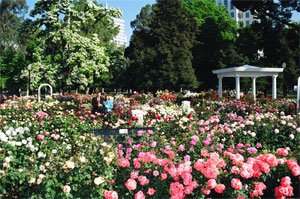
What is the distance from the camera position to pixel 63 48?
20.8 meters

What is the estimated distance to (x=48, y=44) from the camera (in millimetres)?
20812

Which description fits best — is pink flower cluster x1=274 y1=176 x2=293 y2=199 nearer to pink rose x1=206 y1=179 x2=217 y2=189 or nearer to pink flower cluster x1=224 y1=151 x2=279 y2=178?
pink flower cluster x1=224 y1=151 x2=279 y2=178

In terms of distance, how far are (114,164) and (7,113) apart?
25.5 feet

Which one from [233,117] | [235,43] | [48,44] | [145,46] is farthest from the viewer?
[235,43]

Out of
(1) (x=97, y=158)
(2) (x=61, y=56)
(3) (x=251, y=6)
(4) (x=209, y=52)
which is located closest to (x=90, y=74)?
(2) (x=61, y=56)

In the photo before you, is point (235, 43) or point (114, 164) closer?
point (114, 164)

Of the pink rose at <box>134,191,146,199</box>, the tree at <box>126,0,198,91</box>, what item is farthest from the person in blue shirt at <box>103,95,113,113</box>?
the tree at <box>126,0,198,91</box>

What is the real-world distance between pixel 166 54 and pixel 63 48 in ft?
30.1

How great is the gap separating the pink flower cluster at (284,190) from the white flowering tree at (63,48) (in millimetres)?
18237

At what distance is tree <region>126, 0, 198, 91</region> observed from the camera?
25.7 metres

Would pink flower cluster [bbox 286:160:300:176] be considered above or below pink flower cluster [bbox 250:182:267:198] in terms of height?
above

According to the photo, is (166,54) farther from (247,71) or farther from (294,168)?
(294,168)

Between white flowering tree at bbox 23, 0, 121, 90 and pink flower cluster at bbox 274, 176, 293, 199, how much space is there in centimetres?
1824

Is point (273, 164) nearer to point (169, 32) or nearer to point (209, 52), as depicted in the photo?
point (169, 32)
